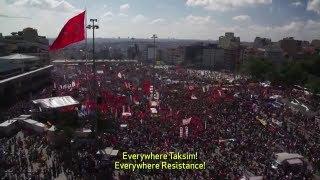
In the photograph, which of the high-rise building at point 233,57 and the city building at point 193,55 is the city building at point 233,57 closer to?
the high-rise building at point 233,57

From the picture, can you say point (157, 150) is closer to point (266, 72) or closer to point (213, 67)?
point (266, 72)

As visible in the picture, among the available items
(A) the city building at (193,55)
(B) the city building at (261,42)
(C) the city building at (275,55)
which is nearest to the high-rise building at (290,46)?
(C) the city building at (275,55)

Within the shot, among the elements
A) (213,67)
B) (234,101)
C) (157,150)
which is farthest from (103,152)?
(213,67)

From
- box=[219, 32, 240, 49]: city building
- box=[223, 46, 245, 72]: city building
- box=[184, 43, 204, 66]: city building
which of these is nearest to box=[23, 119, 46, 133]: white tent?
box=[223, 46, 245, 72]: city building

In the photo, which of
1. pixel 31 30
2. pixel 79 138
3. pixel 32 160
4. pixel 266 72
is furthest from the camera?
pixel 31 30

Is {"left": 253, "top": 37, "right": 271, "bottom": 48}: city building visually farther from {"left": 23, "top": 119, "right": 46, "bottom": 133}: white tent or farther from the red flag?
the red flag

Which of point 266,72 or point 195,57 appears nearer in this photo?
point 266,72
